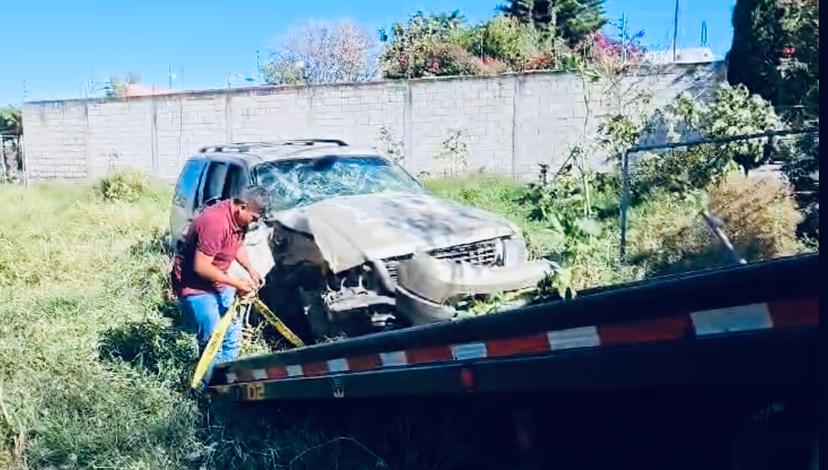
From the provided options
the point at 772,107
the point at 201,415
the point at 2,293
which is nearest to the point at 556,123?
the point at 772,107

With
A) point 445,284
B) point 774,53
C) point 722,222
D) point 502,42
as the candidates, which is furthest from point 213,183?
point 502,42

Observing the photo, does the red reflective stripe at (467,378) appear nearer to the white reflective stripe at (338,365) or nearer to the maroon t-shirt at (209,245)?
the white reflective stripe at (338,365)

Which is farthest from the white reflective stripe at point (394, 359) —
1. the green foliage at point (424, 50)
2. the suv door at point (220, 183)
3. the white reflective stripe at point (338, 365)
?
the green foliage at point (424, 50)

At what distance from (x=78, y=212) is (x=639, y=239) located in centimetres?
992

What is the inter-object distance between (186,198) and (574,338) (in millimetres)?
7496

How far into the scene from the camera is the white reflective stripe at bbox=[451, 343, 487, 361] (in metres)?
2.67

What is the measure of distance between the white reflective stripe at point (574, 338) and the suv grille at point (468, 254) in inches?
145

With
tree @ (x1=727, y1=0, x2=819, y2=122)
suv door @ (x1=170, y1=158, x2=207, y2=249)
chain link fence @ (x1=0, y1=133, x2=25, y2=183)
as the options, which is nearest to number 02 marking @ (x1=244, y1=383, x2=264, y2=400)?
suv door @ (x1=170, y1=158, x2=207, y2=249)

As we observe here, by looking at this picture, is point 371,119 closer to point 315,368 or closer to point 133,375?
Result: point 133,375

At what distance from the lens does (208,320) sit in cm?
552

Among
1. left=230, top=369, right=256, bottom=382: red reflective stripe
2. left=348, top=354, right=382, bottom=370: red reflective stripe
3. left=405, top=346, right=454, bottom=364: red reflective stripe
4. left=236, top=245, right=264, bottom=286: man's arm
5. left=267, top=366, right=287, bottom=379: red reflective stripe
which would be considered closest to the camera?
left=405, top=346, right=454, bottom=364: red reflective stripe

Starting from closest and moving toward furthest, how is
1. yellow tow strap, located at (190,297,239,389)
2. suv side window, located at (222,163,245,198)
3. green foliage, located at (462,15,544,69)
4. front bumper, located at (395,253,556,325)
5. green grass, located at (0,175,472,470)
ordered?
green grass, located at (0,175,472,470), yellow tow strap, located at (190,297,239,389), front bumper, located at (395,253,556,325), suv side window, located at (222,163,245,198), green foliage, located at (462,15,544,69)

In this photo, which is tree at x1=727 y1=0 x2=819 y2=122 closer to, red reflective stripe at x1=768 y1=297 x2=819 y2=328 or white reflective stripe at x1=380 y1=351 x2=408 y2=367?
white reflective stripe at x1=380 y1=351 x2=408 y2=367

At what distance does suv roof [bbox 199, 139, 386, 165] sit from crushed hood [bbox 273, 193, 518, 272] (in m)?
1.16
